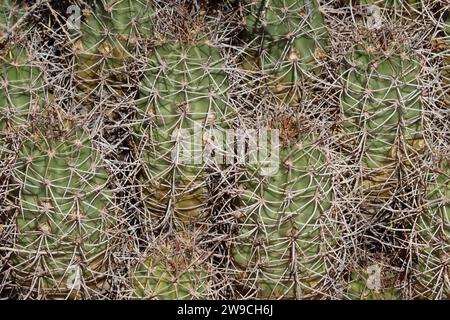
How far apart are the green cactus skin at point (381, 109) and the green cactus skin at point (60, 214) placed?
0.96 m

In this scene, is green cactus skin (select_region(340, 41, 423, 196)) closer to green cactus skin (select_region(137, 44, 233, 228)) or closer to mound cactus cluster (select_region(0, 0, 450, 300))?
mound cactus cluster (select_region(0, 0, 450, 300))

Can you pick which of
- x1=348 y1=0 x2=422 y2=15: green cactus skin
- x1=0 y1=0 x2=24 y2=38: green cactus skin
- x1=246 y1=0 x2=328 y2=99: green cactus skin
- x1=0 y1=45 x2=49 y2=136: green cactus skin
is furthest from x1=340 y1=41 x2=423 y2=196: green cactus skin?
x1=0 y1=0 x2=24 y2=38: green cactus skin

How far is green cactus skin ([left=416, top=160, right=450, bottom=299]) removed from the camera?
8.53 feet

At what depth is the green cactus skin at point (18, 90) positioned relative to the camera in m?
2.63

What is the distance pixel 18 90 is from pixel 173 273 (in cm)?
89

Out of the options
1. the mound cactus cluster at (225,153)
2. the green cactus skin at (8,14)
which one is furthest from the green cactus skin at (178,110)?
the green cactus skin at (8,14)

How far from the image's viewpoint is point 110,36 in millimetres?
2723

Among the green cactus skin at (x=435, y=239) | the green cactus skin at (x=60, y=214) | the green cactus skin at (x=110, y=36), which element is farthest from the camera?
the green cactus skin at (x=110, y=36)

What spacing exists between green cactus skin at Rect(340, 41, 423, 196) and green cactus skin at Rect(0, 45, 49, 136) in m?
1.16

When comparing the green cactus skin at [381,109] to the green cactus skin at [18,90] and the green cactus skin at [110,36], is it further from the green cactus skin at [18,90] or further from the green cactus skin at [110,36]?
the green cactus skin at [18,90]

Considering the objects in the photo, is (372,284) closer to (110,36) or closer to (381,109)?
(381,109)

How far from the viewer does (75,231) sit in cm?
A: 253

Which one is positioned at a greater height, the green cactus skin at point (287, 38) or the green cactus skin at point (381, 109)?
the green cactus skin at point (287, 38)
